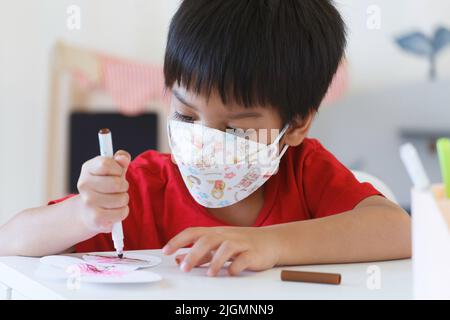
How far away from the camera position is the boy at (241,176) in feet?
2.46

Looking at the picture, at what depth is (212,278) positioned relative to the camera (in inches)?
26.5

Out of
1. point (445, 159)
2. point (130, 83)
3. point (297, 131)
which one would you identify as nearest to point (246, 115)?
point (297, 131)

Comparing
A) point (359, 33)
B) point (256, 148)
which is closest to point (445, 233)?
point (256, 148)

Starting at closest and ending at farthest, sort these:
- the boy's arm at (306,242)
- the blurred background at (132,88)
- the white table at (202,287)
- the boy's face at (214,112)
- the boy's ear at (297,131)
→ the white table at (202,287), the boy's arm at (306,242), the boy's face at (214,112), the boy's ear at (297,131), the blurred background at (132,88)

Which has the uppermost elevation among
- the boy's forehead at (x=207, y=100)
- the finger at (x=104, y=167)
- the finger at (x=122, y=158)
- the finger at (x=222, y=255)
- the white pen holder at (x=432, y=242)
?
the boy's forehead at (x=207, y=100)

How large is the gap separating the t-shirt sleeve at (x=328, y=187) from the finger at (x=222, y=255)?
0.95ft

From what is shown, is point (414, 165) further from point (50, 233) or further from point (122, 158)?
point (50, 233)

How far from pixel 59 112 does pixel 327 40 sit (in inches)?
70.8

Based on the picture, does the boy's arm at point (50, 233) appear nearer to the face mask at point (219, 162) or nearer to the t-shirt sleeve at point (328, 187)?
the face mask at point (219, 162)

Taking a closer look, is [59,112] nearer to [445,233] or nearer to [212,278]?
[212,278]

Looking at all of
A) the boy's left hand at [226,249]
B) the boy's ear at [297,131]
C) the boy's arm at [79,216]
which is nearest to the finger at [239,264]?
the boy's left hand at [226,249]

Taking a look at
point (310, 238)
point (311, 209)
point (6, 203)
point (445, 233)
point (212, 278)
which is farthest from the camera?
point (6, 203)

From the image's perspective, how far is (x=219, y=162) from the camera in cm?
94

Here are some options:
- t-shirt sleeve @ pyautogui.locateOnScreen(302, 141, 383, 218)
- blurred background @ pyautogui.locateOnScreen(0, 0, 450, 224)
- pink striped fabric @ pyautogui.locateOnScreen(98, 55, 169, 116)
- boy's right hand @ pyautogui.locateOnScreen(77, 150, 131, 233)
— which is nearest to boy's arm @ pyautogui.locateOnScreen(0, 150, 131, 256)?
boy's right hand @ pyautogui.locateOnScreen(77, 150, 131, 233)
